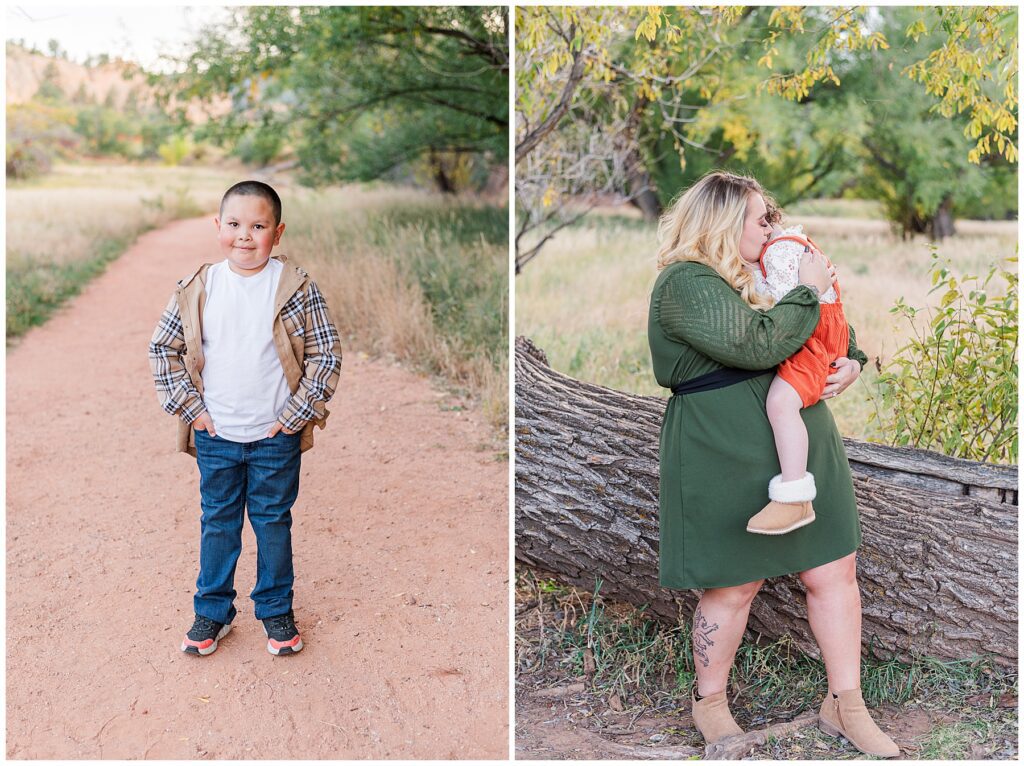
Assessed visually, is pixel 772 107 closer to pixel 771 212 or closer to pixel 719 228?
pixel 771 212

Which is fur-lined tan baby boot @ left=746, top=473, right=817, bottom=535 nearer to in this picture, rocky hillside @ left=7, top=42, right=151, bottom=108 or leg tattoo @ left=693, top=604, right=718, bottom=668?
leg tattoo @ left=693, top=604, right=718, bottom=668

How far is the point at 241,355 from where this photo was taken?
265cm

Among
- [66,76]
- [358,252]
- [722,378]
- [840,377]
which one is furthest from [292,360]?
[66,76]

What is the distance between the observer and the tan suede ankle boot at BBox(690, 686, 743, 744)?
2.57 metres

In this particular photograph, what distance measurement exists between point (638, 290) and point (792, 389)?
16.1 feet

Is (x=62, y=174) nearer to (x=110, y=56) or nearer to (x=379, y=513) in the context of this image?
(x=110, y=56)

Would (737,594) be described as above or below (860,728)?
above

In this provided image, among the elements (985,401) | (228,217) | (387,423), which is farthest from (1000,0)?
(387,423)

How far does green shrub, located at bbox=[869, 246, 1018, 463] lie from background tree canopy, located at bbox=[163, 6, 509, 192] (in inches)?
180

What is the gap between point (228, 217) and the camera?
8.47ft

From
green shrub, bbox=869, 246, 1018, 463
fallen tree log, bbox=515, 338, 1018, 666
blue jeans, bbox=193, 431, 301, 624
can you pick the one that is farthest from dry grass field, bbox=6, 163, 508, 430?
blue jeans, bbox=193, 431, 301, 624

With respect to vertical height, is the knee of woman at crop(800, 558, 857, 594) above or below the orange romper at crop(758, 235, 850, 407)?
below

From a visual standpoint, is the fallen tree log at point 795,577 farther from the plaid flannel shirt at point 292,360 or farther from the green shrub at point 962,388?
the plaid flannel shirt at point 292,360

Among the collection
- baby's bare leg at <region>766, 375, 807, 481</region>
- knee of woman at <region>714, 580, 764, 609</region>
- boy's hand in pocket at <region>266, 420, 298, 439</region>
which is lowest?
knee of woman at <region>714, 580, 764, 609</region>
